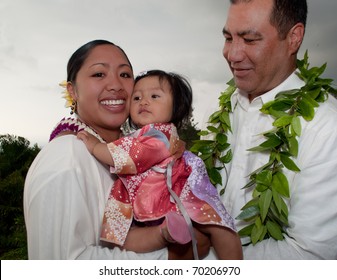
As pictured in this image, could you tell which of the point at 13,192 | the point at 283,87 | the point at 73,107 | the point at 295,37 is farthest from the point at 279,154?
the point at 13,192

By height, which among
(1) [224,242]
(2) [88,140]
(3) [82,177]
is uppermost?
(2) [88,140]

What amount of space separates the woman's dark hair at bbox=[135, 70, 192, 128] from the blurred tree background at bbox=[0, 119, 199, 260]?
16.8 ft

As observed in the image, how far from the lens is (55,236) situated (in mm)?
2029

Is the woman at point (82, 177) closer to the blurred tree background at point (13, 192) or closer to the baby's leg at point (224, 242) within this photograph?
the baby's leg at point (224, 242)

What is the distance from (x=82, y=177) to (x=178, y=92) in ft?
2.76

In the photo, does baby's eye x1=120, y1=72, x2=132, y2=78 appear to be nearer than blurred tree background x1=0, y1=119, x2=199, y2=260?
Yes

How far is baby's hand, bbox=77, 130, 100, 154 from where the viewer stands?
225cm

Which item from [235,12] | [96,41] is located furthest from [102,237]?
[235,12]

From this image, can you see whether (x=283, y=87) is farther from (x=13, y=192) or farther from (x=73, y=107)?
(x=13, y=192)

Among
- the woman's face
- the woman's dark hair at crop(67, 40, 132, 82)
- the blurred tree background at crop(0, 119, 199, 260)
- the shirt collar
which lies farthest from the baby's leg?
the blurred tree background at crop(0, 119, 199, 260)

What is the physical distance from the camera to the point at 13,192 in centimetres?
791

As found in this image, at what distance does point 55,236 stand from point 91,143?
1.67 feet

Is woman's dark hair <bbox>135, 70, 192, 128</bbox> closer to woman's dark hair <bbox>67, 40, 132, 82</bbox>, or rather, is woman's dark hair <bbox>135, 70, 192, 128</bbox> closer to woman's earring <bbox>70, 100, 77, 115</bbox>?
woman's dark hair <bbox>67, 40, 132, 82</bbox>

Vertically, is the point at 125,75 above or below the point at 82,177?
above
